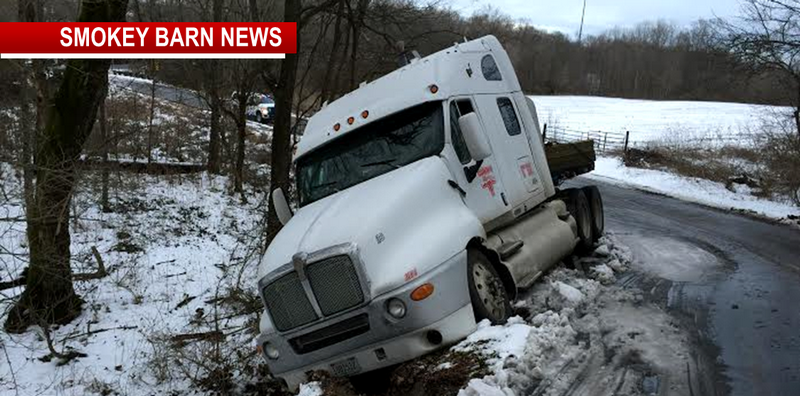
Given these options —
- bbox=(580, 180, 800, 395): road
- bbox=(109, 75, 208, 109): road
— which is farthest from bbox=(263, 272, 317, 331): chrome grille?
bbox=(109, 75, 208, 109): road

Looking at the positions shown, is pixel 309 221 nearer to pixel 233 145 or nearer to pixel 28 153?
pixel 28 153

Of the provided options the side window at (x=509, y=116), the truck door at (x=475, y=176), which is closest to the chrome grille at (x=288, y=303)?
the truck door at (x=475, y=176)

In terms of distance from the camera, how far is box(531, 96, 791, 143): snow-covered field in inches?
1956

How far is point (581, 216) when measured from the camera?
33.0 ft

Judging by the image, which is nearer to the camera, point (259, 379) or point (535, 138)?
point (259, 379)

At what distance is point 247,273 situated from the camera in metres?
11.4

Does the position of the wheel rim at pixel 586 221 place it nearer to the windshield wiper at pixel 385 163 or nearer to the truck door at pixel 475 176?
the truck door at pixel 475 176

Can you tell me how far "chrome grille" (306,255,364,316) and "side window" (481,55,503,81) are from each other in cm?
404

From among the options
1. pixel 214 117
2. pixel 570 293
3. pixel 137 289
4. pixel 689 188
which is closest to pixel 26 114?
pixel 137 289

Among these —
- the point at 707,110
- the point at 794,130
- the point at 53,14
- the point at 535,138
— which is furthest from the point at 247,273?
the point at 707,110

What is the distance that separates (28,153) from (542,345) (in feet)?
29.4

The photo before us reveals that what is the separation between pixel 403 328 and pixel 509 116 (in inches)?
166

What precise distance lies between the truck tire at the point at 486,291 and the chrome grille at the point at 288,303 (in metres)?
1.51

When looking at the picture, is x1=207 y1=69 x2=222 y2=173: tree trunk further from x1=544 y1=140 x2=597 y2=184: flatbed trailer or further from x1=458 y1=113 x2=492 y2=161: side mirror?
x1=458 y1=113 x2=492 y2=161: side mirror
